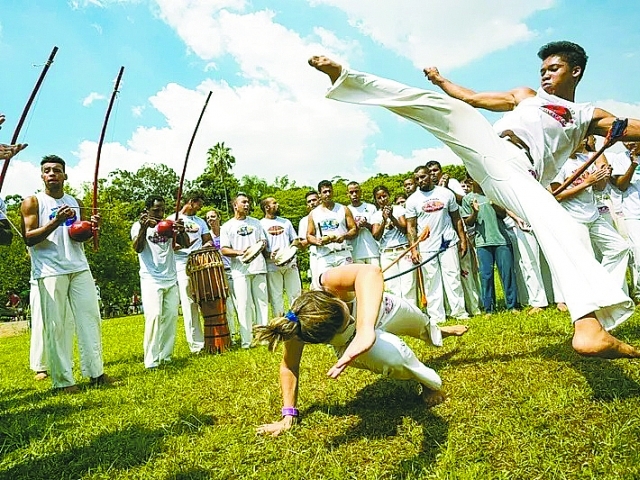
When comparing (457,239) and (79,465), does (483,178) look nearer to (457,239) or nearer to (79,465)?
(79,465)

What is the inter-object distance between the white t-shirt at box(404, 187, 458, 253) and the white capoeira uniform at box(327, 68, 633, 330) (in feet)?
13.4

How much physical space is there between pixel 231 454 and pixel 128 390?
2.49 meters

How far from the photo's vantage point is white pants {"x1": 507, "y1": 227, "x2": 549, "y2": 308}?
7.31m

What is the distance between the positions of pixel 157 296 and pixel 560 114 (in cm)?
524

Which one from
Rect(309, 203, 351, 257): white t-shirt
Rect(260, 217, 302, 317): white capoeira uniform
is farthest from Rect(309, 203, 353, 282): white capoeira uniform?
Rect(260, 217, 302, 317): white capoeira uniform

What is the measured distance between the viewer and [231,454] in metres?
3.24

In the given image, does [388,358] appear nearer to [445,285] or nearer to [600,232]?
[600,232]

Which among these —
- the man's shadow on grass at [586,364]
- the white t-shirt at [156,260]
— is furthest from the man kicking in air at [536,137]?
the white t-shirt at [156,260]

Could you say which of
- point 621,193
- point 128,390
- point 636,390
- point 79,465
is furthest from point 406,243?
point 79,465

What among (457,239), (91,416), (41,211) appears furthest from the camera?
(457,239)

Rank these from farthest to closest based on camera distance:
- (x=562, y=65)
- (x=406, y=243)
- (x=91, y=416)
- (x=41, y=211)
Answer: (x=406, y=243), (x=41, y=211), (x=91, y=416), (x=562, y=65)

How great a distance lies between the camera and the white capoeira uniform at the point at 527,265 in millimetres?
7312

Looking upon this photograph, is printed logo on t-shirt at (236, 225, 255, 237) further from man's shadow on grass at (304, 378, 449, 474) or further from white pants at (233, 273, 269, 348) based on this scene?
man's shadow on grass at (304, 378, 449, 474)

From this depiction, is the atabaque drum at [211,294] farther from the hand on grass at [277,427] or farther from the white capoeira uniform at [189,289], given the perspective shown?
the hand on grass at [277,427]
